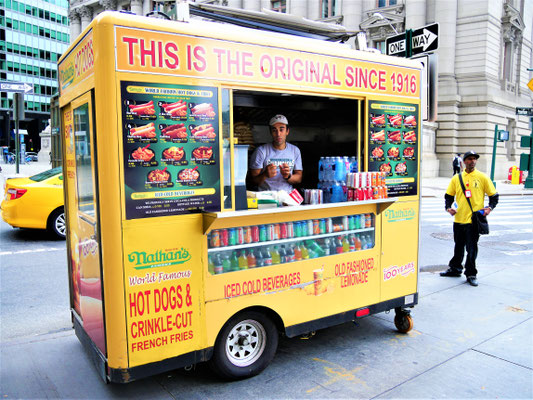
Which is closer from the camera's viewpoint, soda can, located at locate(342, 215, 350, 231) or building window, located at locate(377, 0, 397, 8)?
soda can, located at locate(342, 215, 350, 231)

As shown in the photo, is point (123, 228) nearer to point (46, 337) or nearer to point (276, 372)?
point (276, 372)

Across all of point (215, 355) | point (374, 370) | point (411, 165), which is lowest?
point (374, 370)

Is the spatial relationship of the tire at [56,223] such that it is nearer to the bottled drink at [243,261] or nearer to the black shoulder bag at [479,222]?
the bottled drink at [243,261]

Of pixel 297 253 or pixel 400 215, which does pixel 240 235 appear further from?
pixel 400 215

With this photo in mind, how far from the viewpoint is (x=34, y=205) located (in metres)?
9.39

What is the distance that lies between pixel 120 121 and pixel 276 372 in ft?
8.30

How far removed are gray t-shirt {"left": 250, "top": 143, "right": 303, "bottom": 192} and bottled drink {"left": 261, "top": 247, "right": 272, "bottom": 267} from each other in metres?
1.11

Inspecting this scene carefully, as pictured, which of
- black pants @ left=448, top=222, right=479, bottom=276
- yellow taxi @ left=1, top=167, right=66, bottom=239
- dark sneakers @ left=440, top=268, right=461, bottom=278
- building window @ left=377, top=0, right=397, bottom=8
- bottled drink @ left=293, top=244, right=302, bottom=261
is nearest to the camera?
bottled drink @ left=293, top=244, right=302, bottom=261

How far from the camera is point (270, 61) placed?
377 cm

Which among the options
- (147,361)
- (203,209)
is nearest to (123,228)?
(203,209)

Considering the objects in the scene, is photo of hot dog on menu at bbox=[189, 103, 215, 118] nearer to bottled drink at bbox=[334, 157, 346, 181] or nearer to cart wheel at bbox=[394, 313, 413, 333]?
bottled drink at bbox=[334, 157, 346, 181]

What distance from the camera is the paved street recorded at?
3703 millimetres

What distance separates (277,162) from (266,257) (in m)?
1.32

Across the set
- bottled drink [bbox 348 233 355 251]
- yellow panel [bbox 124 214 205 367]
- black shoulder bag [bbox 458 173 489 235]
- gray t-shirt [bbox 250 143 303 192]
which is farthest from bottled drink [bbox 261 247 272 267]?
black shoulder bag [bbox 458 173 489 235]
